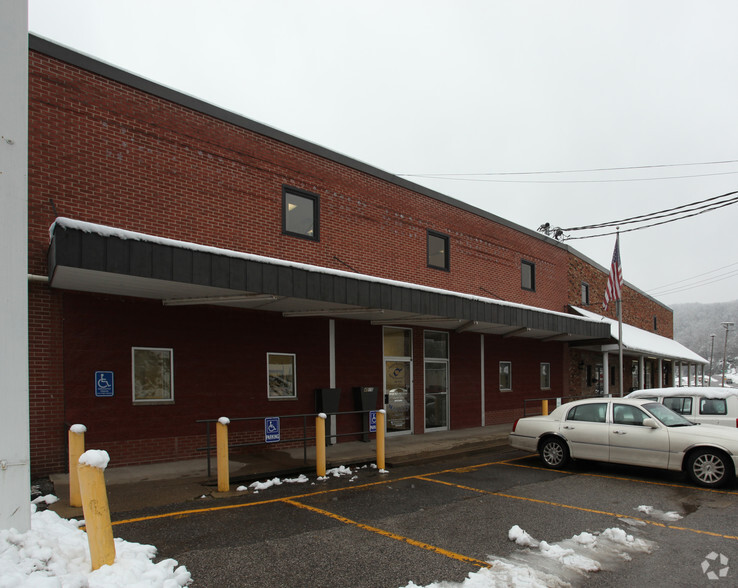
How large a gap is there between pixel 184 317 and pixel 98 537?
22.1 ft

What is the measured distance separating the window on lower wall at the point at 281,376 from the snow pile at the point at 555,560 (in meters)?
7.00

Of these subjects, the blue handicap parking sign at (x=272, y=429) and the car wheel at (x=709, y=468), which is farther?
the blue handicap parking sign at (x=272, y=429)

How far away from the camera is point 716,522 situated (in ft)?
22.1

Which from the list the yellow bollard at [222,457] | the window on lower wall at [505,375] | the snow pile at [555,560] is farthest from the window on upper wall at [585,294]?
the yellow bollard at [222,457]

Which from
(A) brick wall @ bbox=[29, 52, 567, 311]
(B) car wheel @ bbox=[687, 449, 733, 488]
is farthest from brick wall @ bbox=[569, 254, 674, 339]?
(B) car wheel @ bbox=[687, 449, 733, 488]

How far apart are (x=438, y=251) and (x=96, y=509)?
13.9 meters

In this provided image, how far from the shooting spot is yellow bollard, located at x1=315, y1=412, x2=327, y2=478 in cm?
917

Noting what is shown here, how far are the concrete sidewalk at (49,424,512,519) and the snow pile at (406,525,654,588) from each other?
14.1ft

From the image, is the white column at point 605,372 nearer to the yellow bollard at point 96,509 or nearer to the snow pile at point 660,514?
the snow pile at point 660,514

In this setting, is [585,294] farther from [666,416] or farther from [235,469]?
[235,469]

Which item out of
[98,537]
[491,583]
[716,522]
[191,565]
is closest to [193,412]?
[191,565]

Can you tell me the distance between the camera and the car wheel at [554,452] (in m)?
10.3

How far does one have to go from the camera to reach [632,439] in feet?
30.9

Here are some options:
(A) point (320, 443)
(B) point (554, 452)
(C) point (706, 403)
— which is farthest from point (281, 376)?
(C) point (706, 403)
